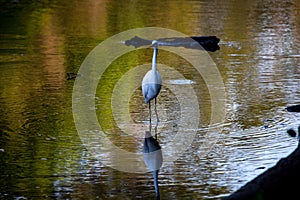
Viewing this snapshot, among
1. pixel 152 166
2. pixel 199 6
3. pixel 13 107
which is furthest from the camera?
pixel 199 6

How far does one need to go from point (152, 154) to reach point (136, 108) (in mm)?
2222

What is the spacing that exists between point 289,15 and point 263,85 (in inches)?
444

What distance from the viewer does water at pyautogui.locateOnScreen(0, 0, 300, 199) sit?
743 cm

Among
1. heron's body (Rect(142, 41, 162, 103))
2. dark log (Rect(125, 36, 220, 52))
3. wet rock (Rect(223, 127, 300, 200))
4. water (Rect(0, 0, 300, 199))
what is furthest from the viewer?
dark log (Rect(125, 36, 220, 52))

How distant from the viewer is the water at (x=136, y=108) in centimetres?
743

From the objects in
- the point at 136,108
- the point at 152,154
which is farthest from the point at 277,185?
the point at 136,108

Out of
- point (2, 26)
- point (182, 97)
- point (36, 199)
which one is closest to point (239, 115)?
point (182, 97)

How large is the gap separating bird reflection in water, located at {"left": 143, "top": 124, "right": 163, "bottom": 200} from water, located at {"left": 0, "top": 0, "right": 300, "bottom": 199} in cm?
10

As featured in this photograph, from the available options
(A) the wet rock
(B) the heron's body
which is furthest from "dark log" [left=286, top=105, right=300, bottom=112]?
(A) the wet rock

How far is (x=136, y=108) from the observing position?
35.1 ft

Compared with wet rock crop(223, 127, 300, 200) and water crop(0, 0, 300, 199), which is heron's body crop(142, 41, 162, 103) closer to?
water crop(0, 0, 300, 199)

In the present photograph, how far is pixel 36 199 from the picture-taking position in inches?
273

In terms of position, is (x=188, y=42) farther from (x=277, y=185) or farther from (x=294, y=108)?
(x=277, y=185)

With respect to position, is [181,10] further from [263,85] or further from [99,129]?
[99,129]
